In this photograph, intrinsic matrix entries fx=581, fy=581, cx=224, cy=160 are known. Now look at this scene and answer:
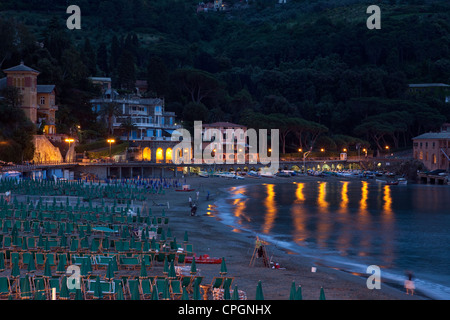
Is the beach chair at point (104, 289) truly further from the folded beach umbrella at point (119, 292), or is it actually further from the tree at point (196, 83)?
the tree at point (196, 83)

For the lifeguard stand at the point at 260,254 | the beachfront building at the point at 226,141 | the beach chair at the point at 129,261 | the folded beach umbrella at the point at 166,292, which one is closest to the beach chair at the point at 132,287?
the folded beach umbrella at the point at 166,292

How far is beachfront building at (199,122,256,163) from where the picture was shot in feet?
341

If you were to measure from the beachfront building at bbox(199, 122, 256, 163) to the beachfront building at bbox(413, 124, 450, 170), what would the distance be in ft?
110

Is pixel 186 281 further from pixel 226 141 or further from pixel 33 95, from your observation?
pixel 226 141

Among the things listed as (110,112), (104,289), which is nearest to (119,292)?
(104,289)

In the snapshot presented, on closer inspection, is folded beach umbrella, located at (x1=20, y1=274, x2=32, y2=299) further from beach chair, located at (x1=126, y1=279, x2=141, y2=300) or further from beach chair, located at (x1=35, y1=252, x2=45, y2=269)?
beach chair, located at (x1=35, y1=252, x2=45, y2=269)

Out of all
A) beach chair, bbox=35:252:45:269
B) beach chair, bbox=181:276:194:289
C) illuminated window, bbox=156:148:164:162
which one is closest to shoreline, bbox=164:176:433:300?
beach chair, bbox=181:276:194:289

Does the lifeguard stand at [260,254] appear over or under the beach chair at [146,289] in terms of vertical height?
under

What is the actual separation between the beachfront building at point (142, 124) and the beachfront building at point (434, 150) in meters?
46.8

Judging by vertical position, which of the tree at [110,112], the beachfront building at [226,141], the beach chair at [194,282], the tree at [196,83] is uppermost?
the tree at [196,83]

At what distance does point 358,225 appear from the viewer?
153ft

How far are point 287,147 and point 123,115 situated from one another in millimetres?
35780

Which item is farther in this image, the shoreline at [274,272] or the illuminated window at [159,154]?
the illuminated window at [159,154]

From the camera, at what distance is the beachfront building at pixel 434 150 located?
354 ft
